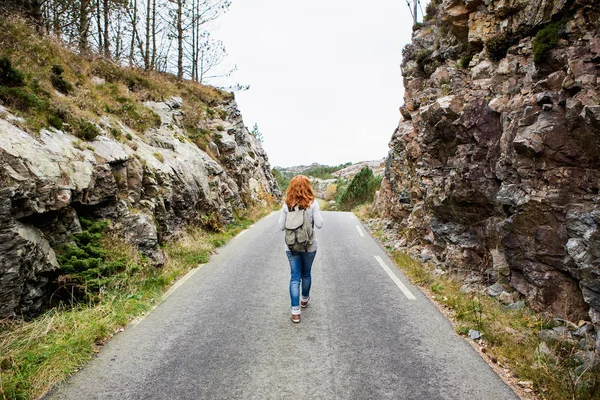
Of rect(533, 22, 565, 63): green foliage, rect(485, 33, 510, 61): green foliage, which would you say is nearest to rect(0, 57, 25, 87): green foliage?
rect(533, 22, 565, 63): green foliage

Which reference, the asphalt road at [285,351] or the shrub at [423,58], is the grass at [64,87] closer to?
the asphalt road at [285,351]

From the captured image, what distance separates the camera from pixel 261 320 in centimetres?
539

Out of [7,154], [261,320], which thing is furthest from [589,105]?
[7,154]

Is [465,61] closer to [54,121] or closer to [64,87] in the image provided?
[54,121]

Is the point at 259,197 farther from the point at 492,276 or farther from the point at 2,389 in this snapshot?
the point at 2,389

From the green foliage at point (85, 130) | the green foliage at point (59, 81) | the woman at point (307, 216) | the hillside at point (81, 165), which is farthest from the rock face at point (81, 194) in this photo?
the woman at point (307, 216)

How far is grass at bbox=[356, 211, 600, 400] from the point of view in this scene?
365cm

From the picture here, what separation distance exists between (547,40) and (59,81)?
39.1ft

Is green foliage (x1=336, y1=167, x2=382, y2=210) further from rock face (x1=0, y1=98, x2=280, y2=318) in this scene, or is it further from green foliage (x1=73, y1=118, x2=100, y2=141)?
green foliage (x1=73, y1=118, x2=100, y2=141)

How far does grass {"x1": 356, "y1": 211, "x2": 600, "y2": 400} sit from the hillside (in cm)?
619

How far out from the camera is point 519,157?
608cm

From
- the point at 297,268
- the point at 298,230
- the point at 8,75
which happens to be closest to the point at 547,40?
the point at 298,230

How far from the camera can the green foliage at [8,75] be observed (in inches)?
281

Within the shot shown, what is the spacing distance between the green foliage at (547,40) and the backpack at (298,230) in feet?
17.0
